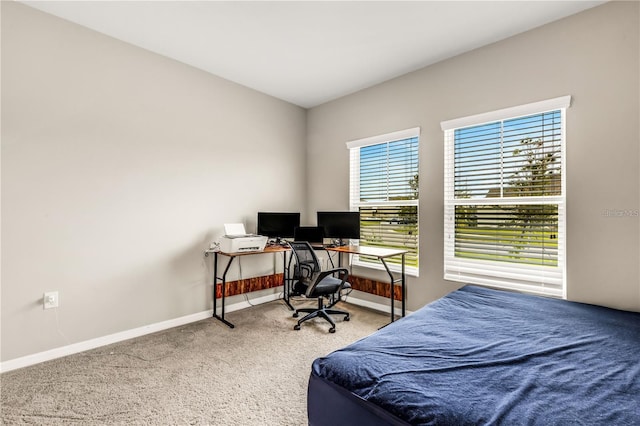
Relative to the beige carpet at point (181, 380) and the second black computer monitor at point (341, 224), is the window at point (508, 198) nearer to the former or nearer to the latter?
the second black computer monitor at point (341, 224)

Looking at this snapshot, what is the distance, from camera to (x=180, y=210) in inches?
126

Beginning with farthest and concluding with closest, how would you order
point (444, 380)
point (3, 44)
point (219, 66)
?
point (219, 66) < point (3, 44) < point (444, 380)

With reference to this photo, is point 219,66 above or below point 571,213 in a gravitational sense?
above

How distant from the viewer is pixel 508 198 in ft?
8.91

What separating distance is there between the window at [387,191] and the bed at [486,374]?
1.63m

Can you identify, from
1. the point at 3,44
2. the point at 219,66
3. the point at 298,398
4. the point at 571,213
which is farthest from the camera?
the point at 219,66

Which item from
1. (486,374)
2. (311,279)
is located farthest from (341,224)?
(486,374)

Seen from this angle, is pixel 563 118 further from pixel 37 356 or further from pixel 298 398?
pixel 37 356

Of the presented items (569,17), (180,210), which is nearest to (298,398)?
(180,210)

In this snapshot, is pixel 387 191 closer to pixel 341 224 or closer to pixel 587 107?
pixel 341 224

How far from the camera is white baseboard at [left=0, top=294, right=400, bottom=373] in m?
2.31

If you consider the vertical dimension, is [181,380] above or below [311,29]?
below

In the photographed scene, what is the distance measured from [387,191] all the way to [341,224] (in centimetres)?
69

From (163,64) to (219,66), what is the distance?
55cm
